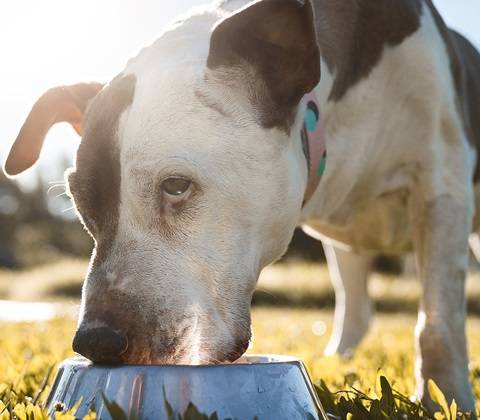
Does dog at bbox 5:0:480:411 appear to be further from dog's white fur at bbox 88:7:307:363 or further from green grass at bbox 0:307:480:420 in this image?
green grass at bbox 0:307:480:420

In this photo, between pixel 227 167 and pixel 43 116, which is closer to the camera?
pixel 227 167

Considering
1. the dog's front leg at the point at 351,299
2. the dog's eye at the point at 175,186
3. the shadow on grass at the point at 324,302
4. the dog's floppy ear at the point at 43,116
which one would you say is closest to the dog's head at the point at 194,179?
the dog's eye at the point at 175,186

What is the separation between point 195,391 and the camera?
5.97 ft

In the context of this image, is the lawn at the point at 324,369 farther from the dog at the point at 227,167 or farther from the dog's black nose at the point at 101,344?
the dog at the point at 227,167

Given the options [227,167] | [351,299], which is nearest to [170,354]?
[227,167]

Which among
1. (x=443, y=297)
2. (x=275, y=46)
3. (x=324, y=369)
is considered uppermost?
(x=275, y=46)

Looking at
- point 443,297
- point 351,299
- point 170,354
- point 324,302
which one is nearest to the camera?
point 170,354

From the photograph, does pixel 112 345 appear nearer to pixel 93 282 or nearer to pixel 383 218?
pixel 93 282

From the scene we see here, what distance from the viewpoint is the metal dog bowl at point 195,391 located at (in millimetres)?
1807

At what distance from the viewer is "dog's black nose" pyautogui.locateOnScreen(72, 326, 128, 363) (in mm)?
2072

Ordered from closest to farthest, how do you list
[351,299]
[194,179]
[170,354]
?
[170,354], [194,179], [351,299]

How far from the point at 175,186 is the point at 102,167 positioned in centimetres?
24

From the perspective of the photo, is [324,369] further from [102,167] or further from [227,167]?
[102,167]

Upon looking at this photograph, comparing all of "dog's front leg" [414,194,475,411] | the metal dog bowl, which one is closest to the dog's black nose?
the metal dog bowl
